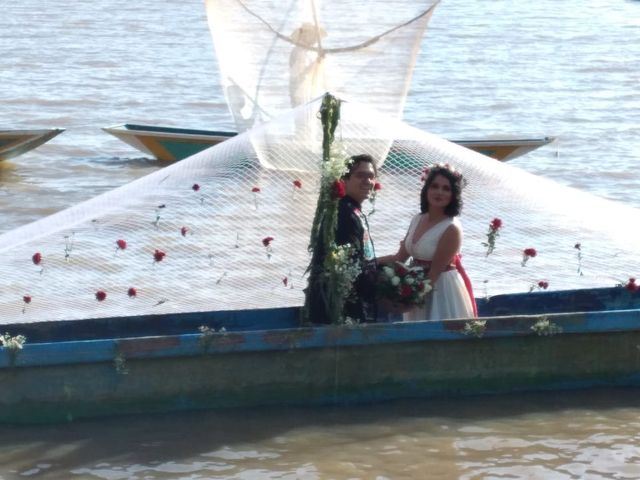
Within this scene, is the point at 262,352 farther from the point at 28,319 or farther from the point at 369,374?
the point at 28,319

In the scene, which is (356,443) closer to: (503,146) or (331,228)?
(331,228)

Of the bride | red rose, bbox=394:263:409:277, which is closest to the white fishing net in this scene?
the bride

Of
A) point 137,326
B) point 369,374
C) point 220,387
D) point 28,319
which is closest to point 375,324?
point 369,374

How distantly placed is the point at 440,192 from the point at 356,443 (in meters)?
1.27

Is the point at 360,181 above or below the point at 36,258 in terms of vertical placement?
above

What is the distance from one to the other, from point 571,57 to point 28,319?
67.5ft

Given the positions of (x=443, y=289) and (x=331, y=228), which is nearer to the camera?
(x=331, y=228)

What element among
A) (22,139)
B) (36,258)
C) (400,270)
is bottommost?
(400,270)

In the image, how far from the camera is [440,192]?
24.8 feet

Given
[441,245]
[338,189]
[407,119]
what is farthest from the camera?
[407,119]

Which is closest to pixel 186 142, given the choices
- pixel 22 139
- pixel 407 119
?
pixel 22 139

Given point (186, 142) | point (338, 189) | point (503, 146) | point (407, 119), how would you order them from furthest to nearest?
point (407, 119)
point (186, 142)
point (503, 146)
point (338, 189)

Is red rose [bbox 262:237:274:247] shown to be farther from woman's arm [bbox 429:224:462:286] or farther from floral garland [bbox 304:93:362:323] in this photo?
woman's arm [bbox 429:224:462:286]

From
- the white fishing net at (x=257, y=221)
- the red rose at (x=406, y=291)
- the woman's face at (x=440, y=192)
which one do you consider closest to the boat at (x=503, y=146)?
the white fishing net at (x=257, y=221)
